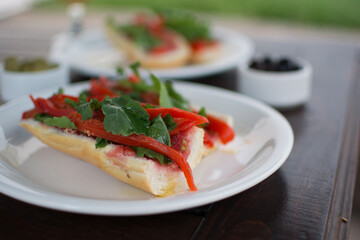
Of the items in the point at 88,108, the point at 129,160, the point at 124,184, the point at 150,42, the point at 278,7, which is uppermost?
the point at 88,108

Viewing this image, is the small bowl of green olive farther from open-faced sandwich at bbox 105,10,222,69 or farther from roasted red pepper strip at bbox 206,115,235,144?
roasted red pepper strip at bbox 206,115,235,144

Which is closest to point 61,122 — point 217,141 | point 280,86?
point 217,141

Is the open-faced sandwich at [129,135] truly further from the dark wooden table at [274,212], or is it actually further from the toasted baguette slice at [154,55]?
the toasted baguette slice at [154,55]

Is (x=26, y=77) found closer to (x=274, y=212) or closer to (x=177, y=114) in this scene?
(x=177, y=114)

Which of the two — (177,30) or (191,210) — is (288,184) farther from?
(177,30)

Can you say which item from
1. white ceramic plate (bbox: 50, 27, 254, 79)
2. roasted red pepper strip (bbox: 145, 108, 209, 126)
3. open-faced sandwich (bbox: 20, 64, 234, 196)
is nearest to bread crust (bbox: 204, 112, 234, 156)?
open-faced sandwich (bbox: 20, 64, 234, 196)

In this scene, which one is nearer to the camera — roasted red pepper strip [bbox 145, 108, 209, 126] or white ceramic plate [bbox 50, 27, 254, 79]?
roasted red pepper strip [bbox 145, 108, 209, 126]
